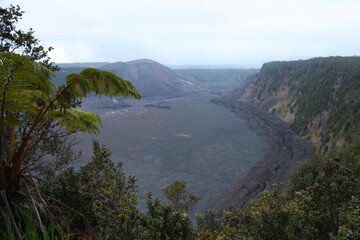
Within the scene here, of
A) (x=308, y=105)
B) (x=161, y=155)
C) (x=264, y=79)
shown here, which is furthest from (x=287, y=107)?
(x=161, y=155)

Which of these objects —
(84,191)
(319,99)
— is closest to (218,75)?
(319,99)

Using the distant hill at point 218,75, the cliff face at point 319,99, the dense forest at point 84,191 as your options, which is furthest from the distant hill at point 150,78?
the dense forest at point 84,191

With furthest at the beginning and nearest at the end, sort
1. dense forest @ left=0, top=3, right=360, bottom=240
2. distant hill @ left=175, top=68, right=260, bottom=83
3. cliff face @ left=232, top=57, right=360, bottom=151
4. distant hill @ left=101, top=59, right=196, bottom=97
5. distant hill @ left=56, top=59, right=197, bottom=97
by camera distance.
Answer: distant hill @ left=175, top=68, right=260, bottom=83
distant hill @ left=101, top=59, right=196, bottom=97
distant hill @ left=56, top=59, right=197, bottom=97
cliff face @ left=232, top=57, right=360, bottom=151
dense forest @ left=0, top=3, right=360, bottom=240

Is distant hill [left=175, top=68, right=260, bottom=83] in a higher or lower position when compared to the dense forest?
higher

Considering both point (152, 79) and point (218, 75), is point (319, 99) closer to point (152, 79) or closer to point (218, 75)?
point (152, 79)

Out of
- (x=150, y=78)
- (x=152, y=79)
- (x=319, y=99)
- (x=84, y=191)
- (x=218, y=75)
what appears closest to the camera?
(x=84, y=191)

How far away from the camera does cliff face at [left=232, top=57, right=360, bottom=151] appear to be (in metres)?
29.8

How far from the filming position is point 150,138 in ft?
129

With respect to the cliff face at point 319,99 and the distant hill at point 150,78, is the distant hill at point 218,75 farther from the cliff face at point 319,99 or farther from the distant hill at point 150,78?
the cliff face at point 319,99

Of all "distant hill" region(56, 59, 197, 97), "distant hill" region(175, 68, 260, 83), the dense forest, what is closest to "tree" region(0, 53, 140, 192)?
the dense forest

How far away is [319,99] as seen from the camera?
4134cm

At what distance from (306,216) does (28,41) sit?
31.5 ft

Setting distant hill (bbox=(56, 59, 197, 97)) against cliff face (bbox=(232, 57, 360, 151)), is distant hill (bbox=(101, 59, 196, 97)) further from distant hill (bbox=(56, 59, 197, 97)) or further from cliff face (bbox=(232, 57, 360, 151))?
cliff face (bbox=(232, 57, 360, 151))

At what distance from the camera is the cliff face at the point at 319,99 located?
97.9ft
